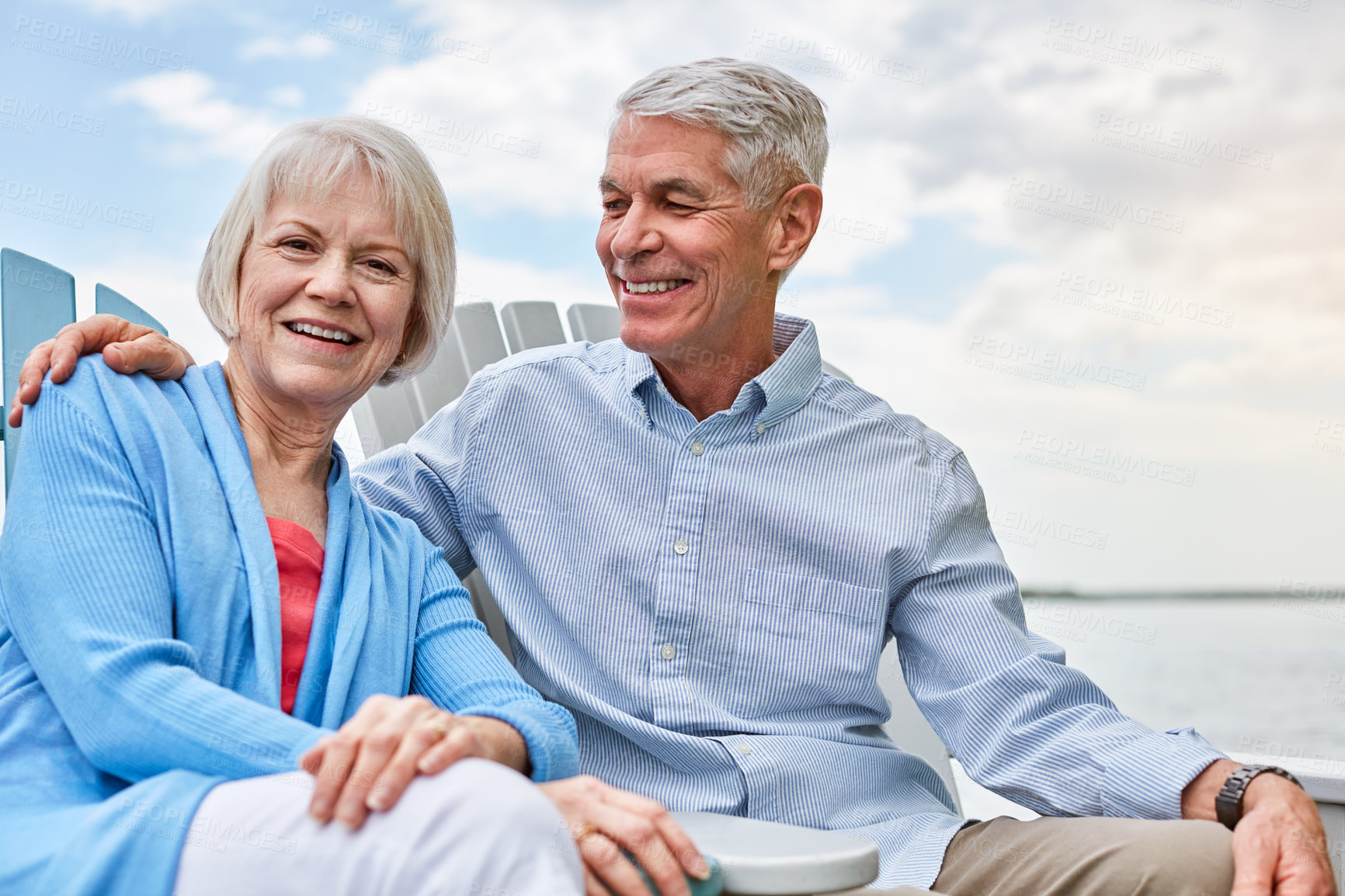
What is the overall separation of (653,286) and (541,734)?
36.7 inches

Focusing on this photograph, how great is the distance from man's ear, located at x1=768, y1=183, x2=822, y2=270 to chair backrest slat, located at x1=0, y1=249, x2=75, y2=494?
1.25m

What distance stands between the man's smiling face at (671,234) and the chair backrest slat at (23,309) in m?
0.92

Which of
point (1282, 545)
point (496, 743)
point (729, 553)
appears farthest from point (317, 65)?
point (1282, 545)

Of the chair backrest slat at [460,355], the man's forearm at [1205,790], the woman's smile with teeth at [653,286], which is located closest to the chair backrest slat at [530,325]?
the chair backrest slat at [460,355]

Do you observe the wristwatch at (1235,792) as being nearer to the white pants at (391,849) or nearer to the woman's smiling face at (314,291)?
the white pants at (391,849)

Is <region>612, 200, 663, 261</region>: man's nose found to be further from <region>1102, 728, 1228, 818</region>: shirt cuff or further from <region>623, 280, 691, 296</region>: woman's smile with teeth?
<region>1102, 728, 1228, 818</region>: shirt cuff

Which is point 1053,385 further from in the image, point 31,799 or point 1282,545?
point 1282,545

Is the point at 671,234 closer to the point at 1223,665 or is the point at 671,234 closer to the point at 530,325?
the point at 530,325

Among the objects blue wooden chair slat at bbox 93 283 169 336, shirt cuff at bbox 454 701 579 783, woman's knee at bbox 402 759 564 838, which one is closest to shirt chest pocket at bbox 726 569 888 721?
shirt cuff at bbox 454 701 579 783

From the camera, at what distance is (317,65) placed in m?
2.56

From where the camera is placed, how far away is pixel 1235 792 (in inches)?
57.9

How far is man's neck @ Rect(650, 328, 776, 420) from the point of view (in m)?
1.91

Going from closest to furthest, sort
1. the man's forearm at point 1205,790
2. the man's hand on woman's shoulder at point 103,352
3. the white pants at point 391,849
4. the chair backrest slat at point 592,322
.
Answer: the white pants at point 391,849 → the man's hand on woman's shoulder at point 103,352 → the man's forearm at point 1205,790 → the chair backrest slat at point 592,322

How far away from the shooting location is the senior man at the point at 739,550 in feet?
5.55
